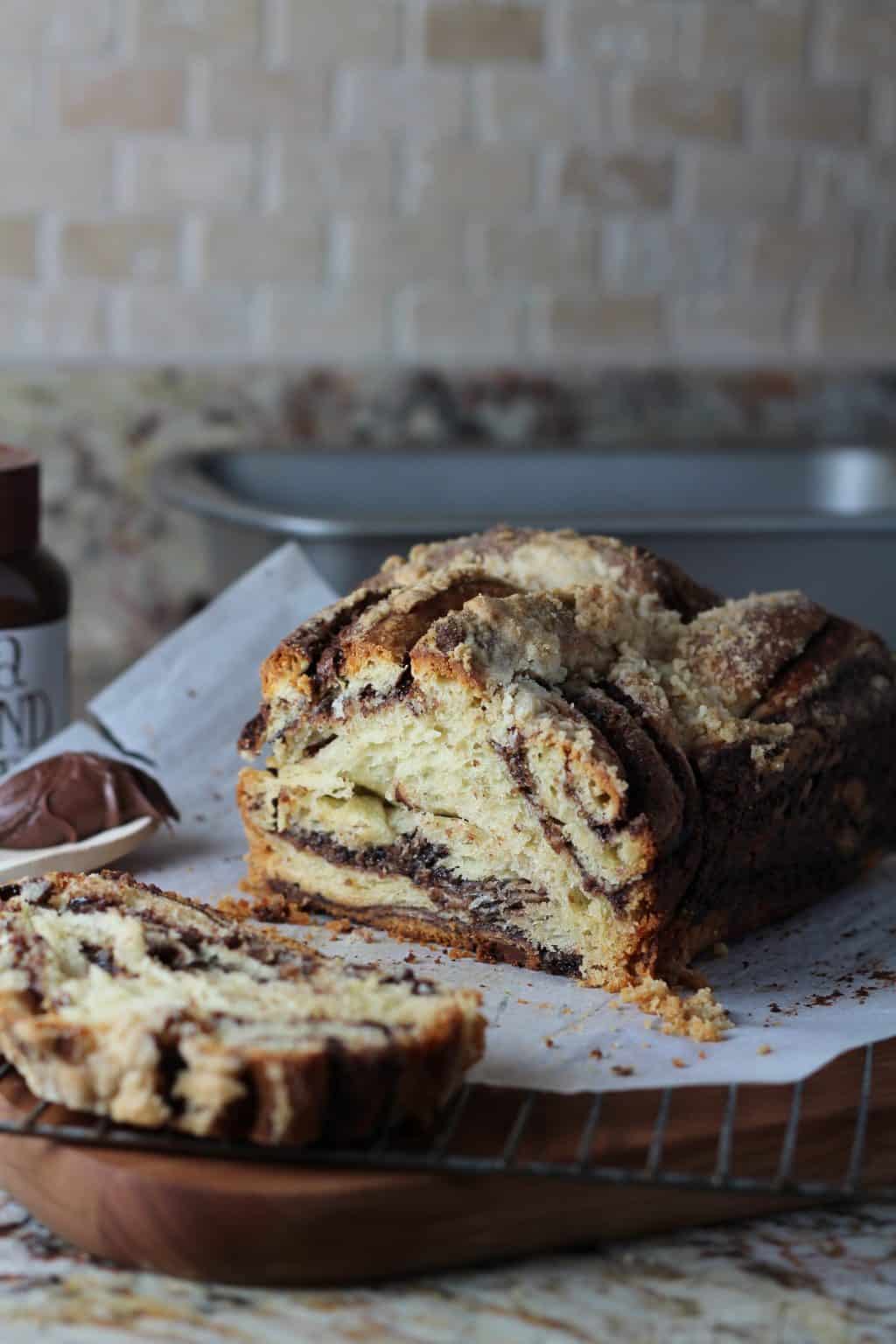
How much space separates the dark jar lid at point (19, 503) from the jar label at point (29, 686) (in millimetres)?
113

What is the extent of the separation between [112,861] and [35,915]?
0.56m

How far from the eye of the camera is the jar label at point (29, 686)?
2.24 metres

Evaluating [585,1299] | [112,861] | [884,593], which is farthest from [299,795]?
[884,593]

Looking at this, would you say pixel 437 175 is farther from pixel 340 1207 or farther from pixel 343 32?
pixel 340 1207

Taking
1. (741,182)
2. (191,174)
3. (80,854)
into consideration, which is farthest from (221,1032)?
(741,182)

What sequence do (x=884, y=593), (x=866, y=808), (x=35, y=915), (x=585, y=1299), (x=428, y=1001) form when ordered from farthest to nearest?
1. (x=884, y=593)
2. (x=866, y=808)
3. (x=35, y=915)
4. (x=428, y=1001)
5. (x=585, y=1299)

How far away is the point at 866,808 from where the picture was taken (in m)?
2.07

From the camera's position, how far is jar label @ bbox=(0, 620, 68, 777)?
7.34ft

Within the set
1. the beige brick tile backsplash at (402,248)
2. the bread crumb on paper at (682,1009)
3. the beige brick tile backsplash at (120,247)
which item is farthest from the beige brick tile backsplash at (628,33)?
the bread crumb on paper at (682,1009)

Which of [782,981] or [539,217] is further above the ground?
[539,217]

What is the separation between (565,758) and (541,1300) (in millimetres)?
600

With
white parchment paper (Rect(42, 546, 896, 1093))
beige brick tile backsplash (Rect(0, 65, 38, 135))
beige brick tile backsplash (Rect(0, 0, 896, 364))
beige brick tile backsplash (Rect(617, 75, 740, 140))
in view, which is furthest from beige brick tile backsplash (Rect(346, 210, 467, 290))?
white parchment paper (Rect(42, 546, 896, 1093))

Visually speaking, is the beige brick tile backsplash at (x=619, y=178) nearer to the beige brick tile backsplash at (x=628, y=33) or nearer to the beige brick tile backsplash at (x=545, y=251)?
the beige brick tile backsplash at (x=545, y=251)

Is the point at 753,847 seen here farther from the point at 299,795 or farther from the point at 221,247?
the point at 221,247
